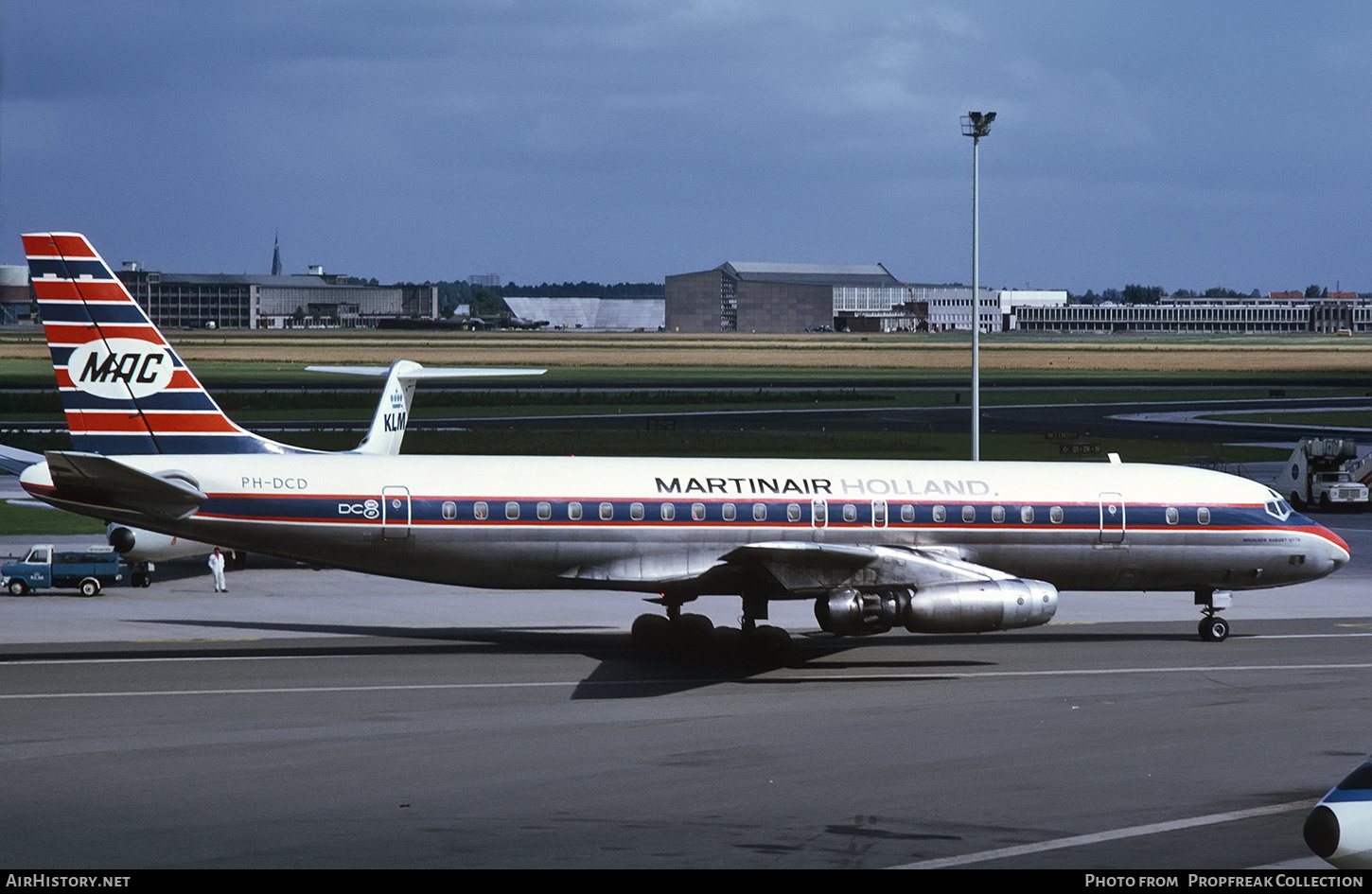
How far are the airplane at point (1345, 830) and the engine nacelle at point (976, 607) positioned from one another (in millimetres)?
14594

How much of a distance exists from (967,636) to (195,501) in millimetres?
16141

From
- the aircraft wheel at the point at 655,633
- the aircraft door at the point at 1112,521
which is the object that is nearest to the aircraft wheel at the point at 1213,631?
the aircraft door at the point at 1112,521

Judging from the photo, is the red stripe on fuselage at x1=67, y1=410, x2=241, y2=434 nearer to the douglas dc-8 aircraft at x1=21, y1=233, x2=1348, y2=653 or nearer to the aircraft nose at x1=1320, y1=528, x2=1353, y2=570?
the douglas dc-8 aircraft at x1=21, y1=233, x2=1348, y2=653

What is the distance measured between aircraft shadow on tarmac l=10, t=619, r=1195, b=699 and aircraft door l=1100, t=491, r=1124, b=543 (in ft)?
8.48

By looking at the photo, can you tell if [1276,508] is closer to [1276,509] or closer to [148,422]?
[1276,509]

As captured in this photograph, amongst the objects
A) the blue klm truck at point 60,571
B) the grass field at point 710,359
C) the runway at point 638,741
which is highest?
the grass field at point 710,359

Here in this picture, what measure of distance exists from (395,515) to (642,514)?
15.1 ft

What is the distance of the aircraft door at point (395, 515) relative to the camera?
92.2 feet

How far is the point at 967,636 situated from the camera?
108 ft

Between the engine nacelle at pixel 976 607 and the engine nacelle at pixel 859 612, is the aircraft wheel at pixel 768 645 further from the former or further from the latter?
the engine nacelle at pixel 976 607

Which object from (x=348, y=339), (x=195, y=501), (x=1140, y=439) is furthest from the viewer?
(x=348, y=339)

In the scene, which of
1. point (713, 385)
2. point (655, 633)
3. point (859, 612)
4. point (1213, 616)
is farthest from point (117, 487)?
point (713, 385)

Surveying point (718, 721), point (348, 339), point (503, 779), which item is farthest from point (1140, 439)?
point (348, 339)
